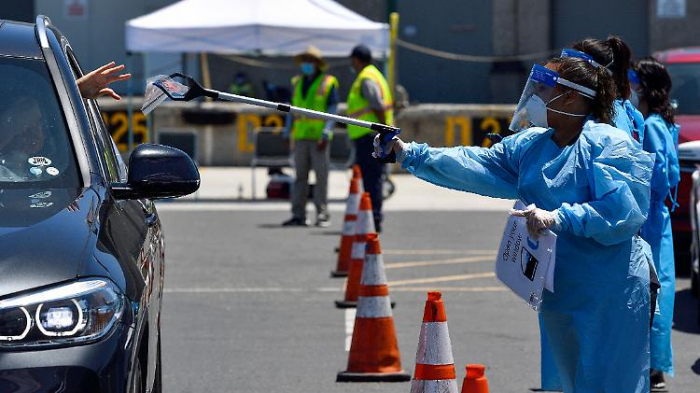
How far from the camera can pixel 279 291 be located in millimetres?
11594

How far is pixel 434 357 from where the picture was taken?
5.55 metres

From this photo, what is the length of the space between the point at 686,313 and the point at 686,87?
4.16 metres

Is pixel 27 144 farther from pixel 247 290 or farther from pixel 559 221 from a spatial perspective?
pixel 247 290

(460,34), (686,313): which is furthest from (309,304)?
(460,34)

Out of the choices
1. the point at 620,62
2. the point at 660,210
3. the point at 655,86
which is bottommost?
the point at 660,210

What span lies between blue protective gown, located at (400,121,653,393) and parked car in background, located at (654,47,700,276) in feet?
20.9

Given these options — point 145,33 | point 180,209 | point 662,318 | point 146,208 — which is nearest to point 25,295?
point 146,208

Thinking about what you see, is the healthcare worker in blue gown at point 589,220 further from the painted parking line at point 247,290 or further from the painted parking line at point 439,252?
the painted parking line at point 439,252

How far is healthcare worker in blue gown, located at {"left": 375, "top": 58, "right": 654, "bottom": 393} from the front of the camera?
502 cm

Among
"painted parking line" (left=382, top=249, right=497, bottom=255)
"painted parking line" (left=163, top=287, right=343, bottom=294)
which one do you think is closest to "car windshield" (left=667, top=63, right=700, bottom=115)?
"painted parking line" (left=382, top=249, right=497, bottom=255)

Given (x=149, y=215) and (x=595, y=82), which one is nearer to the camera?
(x=595, y=82)

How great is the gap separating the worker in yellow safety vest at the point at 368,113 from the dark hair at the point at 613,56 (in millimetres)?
8415

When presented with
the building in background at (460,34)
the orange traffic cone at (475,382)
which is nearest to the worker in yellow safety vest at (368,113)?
the orange traffic cone at (475,382)

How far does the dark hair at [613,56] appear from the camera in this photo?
22.1 feet
